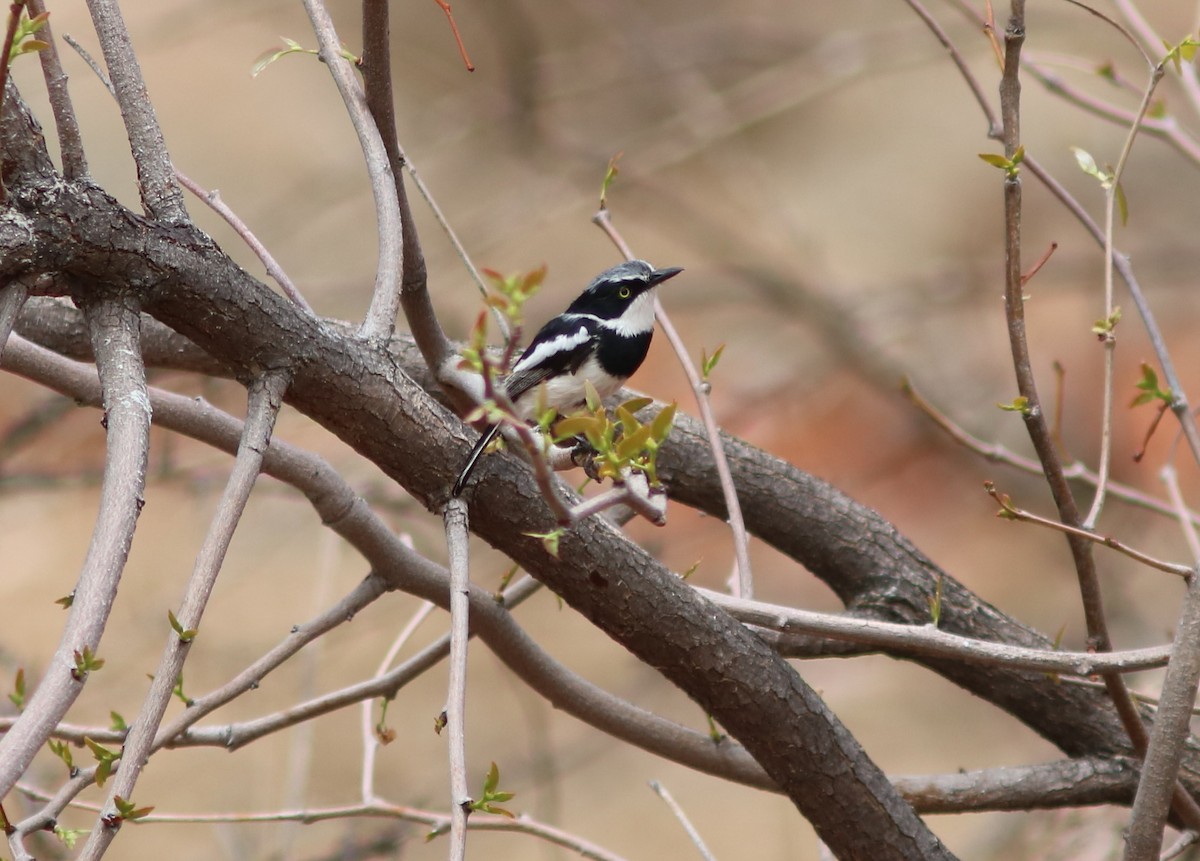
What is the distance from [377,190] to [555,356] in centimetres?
110

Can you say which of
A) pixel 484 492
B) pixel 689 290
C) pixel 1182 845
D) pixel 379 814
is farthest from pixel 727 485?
pixel 689 290

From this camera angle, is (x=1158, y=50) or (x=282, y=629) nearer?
(x=1158, y=50)

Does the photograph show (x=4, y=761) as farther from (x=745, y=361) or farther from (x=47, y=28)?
(x=745, y=361)

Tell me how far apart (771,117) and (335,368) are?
7.92 m

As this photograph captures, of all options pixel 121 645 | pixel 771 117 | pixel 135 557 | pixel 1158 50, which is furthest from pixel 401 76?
pixel 1158 50

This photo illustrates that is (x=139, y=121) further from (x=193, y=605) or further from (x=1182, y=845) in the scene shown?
(x=1182, y=845)

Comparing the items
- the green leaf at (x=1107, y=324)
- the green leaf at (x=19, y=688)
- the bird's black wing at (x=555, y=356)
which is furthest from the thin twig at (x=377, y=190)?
the green leaf at (x=1107, y=324)

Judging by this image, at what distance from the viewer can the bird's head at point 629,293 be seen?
3.17 m

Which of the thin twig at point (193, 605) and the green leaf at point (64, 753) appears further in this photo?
the green leaf at point (64, 753)

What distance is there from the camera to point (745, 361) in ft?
28.3

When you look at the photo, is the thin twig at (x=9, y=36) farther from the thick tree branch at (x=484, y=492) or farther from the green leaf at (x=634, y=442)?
the green leaf at (x=634, y=442)

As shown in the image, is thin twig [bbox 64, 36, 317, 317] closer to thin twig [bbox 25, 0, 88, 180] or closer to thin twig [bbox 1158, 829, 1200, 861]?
thin twig [bbox 25, 0, 88, 180]

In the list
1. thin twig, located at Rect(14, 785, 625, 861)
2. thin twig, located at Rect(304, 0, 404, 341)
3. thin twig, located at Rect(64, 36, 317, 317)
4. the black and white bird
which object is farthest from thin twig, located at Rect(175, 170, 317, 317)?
thin twig, located at Rect(14, 785, 625, 861)

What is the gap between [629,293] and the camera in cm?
320
